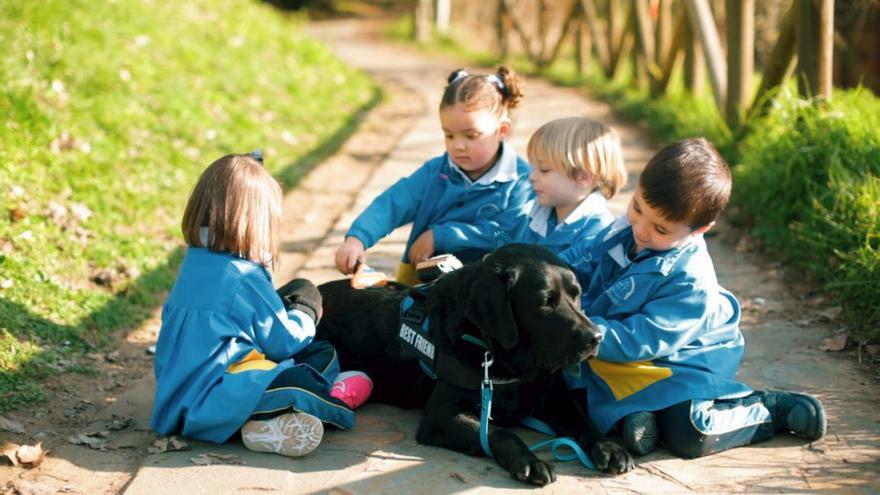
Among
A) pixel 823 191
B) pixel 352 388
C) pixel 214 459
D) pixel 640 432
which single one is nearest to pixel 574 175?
pixel 640 432

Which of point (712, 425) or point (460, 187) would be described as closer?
point (712, 425)

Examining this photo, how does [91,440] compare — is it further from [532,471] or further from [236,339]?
[532,471]

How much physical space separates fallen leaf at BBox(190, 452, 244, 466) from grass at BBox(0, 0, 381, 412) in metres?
0.92

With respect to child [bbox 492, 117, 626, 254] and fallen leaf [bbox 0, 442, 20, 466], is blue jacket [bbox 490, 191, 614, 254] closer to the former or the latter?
child [bbox 492, 117, 626, 254]

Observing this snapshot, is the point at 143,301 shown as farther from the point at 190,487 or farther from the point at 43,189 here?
the point at 190,487

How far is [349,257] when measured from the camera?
4.41 m

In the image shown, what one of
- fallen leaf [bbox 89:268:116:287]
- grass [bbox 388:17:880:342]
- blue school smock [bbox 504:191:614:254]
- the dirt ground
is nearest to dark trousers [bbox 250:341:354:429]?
the dirt ground

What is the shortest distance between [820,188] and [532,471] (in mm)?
3243

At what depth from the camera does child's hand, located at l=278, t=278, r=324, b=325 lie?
3.96 meters

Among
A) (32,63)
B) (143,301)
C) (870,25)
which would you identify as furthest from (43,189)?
(870,25)

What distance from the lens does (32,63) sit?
7.22m

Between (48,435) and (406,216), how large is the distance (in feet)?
6.43

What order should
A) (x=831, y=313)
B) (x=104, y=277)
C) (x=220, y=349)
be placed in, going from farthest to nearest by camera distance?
(x=104, y=277), (x=831, y=313), (x=220, y=349)

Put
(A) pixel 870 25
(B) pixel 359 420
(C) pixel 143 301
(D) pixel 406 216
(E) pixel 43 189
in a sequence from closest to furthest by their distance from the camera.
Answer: (B) pixel 359 420 → (D) pixel 406 216 → (C) pixel 143 301 → (E) pixel 43 189 → (A) pixel 870 25
